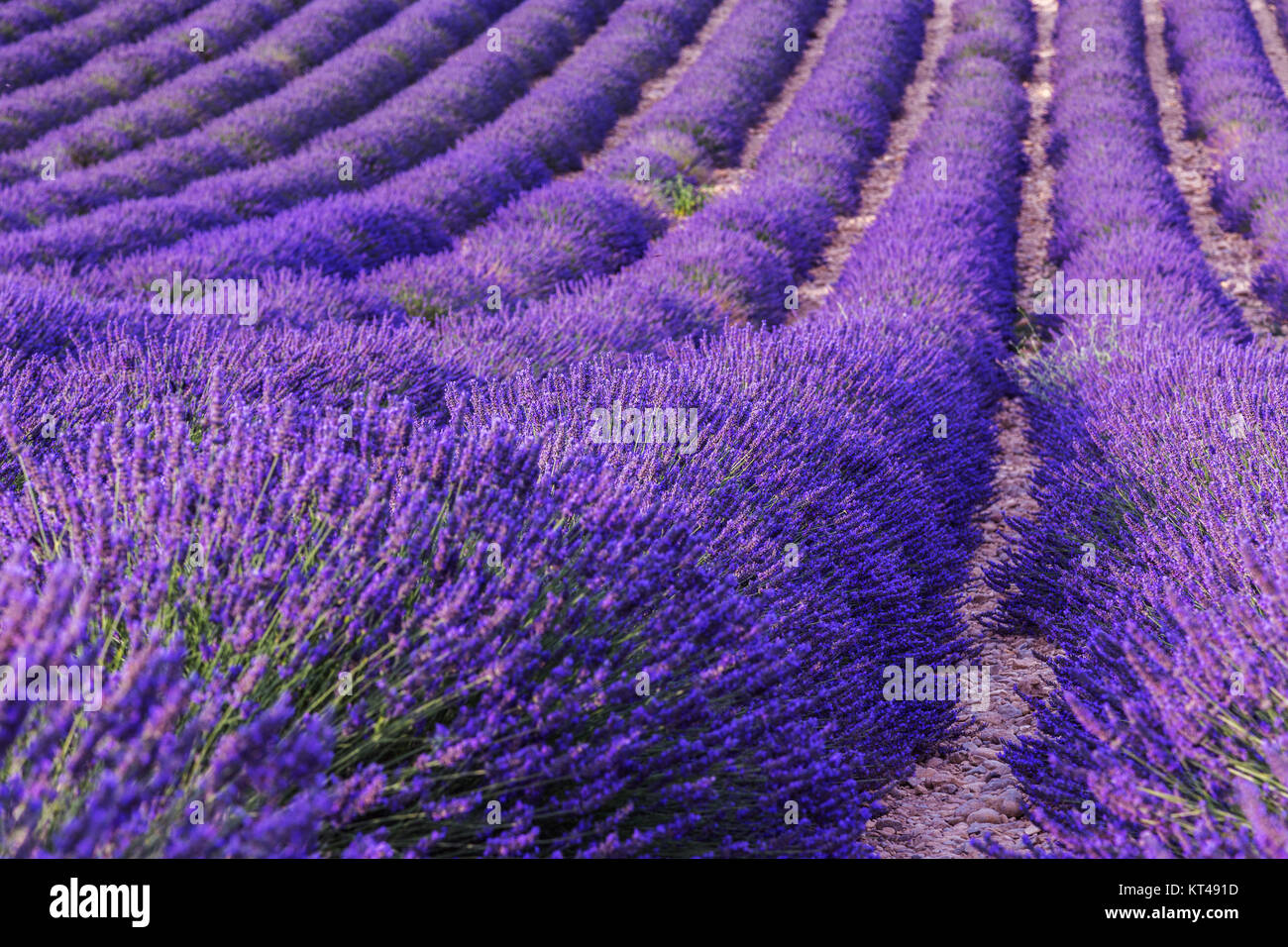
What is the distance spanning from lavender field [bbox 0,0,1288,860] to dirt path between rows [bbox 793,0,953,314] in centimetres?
12

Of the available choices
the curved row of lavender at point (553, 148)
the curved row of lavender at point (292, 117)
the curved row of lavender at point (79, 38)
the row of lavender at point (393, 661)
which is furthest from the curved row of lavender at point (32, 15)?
the row of lavender at point (393, 661)

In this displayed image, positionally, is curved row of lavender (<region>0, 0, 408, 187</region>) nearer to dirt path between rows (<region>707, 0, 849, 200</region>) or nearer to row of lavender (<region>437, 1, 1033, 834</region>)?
dirt path between rows (<region>707, 0, 849, 200</region>)

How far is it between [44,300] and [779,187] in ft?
18.9

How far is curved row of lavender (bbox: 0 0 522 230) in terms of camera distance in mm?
7199

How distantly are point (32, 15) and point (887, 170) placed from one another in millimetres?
9437

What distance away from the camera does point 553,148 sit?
32.2ft

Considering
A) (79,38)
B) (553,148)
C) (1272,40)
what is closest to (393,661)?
(553,148)

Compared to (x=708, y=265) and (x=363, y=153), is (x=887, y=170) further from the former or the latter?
(x=363, y=153)

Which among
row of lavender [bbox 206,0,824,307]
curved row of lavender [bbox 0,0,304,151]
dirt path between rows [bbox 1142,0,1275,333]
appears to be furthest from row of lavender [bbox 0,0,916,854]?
curved row of lavender [bbox 0,0,304,151]

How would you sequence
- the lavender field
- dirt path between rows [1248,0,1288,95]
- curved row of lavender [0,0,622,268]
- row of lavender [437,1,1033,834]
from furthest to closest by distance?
dirt path between rows [1248,0,1288,95], curved row of lavender [0,0,622,268], row of lavender [437,1,1033,834], the lavender field

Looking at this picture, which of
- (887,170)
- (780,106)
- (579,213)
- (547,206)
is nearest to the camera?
(579,213)

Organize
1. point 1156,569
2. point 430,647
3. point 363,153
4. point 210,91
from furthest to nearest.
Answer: point 210,91
point 363,153
point 1156,569
point 430,647

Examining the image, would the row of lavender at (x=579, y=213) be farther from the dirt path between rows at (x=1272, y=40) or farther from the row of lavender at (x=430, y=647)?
the dirt path between rows at (x=1272, y=40)
